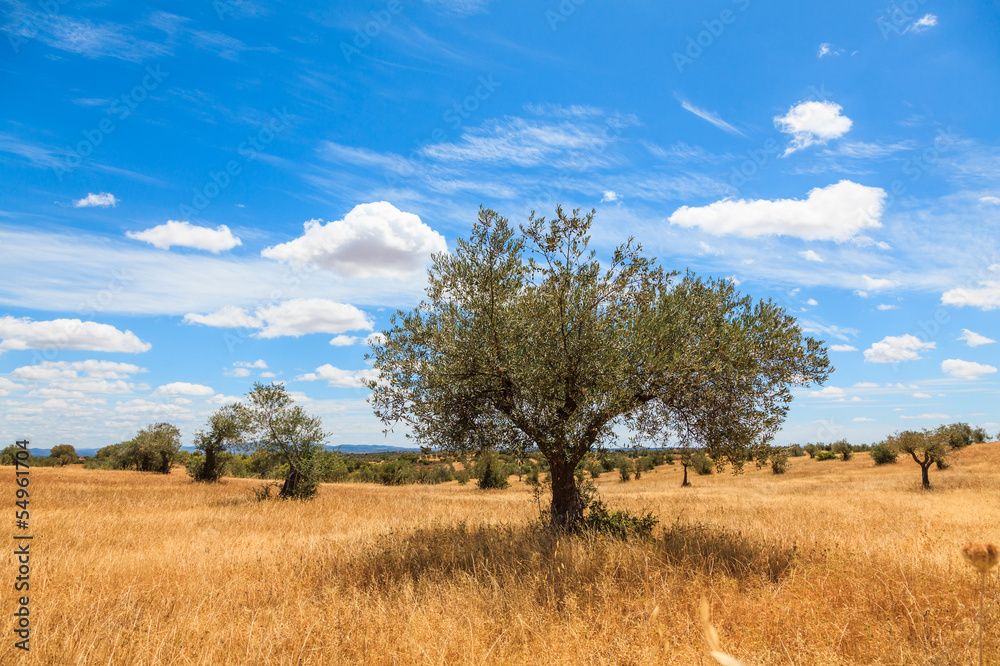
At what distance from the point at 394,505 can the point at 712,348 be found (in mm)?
19900

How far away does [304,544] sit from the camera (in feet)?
49.2

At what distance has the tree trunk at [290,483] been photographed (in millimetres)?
30891

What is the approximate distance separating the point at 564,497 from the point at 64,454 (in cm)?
12077

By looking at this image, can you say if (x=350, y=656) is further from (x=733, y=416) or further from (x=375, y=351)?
(x=733, y=416)

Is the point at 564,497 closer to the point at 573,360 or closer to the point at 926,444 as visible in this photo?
the point at 573,360

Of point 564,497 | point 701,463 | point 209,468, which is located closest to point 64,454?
point 209,468

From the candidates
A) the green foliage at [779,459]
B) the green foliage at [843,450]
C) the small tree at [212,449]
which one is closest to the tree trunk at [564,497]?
the green foliage at [779,459]

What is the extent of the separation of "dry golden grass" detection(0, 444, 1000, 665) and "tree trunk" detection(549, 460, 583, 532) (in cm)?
99

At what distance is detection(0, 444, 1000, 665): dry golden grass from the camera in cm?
776

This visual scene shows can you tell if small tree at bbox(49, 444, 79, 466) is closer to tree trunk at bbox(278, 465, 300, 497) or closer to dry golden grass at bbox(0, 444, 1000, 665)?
tree trunk at bbox(278, 465, 300, 497)

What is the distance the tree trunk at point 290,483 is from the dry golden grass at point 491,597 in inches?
558

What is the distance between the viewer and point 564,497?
14.4 metres

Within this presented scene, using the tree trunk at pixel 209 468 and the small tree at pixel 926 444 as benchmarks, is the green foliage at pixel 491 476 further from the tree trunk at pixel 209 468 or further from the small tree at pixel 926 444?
the small tree at pixel 926 444

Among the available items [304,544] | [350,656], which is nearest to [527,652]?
[350,656]
